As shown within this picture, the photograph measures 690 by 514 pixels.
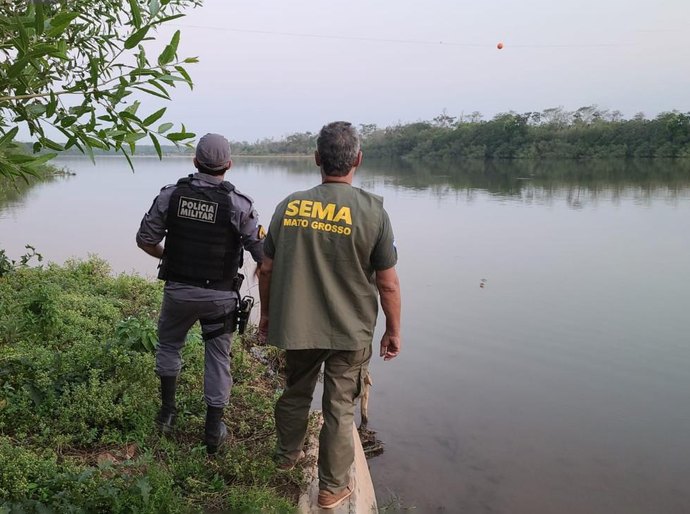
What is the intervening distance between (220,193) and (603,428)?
4309mm

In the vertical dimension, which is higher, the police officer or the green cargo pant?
the police officer

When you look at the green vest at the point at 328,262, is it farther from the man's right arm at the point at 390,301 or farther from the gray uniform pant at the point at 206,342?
the gray uniform pant at the point at 206,342

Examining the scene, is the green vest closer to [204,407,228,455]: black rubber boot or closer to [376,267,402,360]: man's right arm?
[376,267,402,360]: man's right arm

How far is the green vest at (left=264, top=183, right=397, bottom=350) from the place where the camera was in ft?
9.22

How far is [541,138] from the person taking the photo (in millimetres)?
66188

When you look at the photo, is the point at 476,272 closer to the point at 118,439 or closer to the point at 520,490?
the point at 520,490

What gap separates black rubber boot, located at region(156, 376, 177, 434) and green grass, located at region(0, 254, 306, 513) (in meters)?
0.06

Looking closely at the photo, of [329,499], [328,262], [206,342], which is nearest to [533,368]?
[329,499]

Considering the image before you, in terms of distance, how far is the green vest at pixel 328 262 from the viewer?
2.81 meters

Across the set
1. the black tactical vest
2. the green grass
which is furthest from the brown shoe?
the black tactical vest

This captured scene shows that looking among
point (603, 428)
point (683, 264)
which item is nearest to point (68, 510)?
point (603, 428)

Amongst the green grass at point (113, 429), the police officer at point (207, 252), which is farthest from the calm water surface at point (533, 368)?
the police officer at point (207, 252)

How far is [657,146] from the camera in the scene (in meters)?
54.5

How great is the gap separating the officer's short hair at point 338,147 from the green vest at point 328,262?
0.28 feet
